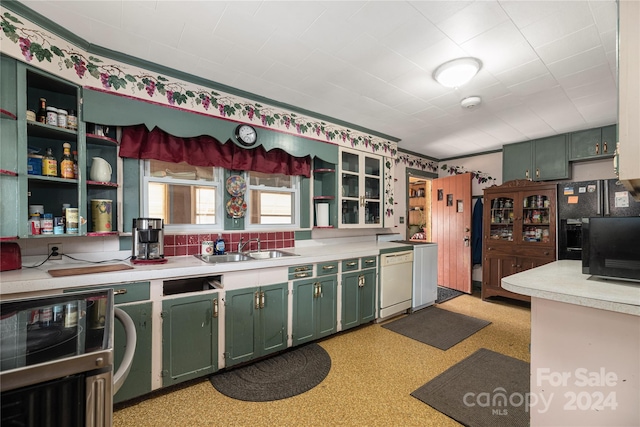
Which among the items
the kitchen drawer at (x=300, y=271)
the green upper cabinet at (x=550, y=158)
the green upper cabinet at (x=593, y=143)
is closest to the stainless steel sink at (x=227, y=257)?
the kitchen drawer at (x=300, y=271)

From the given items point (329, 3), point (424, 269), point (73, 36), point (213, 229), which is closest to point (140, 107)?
point (73, 36)

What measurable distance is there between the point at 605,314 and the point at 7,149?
10.6 feet

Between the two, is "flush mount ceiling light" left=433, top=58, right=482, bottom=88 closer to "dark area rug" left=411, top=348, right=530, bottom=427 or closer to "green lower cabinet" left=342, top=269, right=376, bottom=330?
"green lower cabinet" left=342, top=269, right=376, bottom=330

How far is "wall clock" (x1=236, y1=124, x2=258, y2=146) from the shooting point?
2.69m

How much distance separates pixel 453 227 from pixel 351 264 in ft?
8.79

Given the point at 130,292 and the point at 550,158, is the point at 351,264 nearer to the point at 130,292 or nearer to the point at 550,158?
the point at 130,292

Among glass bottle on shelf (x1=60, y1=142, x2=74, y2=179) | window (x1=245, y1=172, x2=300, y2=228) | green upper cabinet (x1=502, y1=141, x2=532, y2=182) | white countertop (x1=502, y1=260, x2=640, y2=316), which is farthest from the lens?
green upper cabinet (x1=502, y1=141, x2=532, y2=182)

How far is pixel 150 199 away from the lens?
243 cm

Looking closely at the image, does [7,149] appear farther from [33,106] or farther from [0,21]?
[0,21]

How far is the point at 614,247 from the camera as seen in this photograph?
4.33 ft

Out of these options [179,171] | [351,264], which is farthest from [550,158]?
[179,171]

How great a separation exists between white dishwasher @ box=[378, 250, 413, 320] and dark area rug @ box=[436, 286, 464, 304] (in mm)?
920

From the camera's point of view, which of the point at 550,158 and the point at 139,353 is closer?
the point at 139,353

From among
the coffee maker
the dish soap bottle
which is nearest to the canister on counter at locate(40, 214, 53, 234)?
the coffee maker
